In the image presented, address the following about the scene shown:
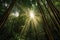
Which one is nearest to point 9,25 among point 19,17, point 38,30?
point 19,17

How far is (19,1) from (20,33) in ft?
11.1

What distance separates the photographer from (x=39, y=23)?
12.8 metres

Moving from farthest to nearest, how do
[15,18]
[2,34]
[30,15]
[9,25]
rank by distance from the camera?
[30,15], [15,18], [9,25], [2,34]

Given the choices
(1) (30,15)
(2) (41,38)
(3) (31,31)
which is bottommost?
(2) (41,38)

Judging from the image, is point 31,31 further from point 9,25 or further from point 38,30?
point 9,25

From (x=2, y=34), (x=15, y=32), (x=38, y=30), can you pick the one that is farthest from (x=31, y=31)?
(x=2, y=34)

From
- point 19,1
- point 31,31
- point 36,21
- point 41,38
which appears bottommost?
point 41,38

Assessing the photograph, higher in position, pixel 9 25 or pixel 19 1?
pixel 19 1

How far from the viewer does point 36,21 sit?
43.6 feet

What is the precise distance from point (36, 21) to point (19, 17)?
6.07ft

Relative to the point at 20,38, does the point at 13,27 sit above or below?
above

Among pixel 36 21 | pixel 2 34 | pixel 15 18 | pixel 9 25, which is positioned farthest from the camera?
pixel 36 21

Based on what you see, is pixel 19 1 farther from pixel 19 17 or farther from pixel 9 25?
pixel 9 25

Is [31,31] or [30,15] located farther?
[30,15]
